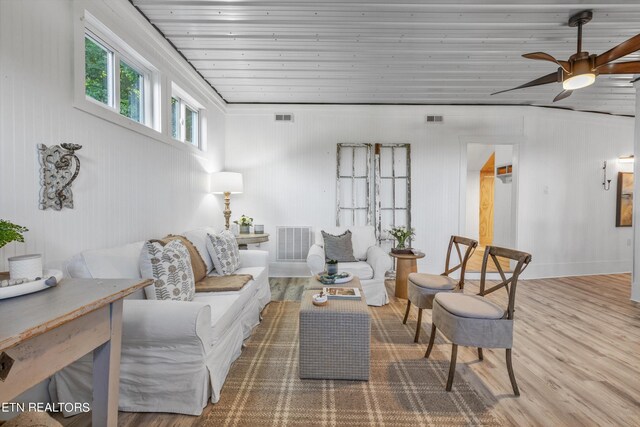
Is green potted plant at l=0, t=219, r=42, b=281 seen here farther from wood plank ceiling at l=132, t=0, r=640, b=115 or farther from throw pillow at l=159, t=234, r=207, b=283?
wood plank ceiling at l=132, t=0, r=640, b=115

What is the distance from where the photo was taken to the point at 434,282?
276 cm

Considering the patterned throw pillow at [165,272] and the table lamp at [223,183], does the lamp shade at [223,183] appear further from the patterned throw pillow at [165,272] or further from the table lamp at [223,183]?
the patterned throw pillow at [165,272]

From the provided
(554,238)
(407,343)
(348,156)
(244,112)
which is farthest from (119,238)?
(554,238)

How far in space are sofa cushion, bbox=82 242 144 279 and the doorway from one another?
5397 millimetres

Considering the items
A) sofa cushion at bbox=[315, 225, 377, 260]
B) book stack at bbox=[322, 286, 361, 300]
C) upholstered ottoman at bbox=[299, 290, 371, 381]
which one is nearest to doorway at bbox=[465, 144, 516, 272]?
sofa cushion at bbox=[315, 225, 377, 260]

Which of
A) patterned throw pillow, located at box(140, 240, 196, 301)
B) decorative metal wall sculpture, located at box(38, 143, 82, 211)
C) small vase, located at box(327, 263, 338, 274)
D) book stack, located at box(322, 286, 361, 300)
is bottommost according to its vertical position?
book stack, located at box(322, 286, 361, 300)

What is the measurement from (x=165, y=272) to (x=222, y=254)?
3.12ft

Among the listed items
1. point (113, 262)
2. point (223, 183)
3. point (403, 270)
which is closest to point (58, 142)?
point (113, 262)

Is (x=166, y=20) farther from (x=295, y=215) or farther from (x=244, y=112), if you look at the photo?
(x=295, y=215)

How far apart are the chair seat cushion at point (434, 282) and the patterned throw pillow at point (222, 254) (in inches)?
70.2

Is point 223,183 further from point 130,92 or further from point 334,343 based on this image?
point 334,343

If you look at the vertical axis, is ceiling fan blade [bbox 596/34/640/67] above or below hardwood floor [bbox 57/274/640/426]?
above

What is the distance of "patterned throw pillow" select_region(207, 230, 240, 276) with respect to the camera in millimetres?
3000

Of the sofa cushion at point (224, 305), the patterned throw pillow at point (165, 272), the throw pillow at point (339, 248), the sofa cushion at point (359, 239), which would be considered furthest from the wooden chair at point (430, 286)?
the patterned throw pillow at point (165, 272)
